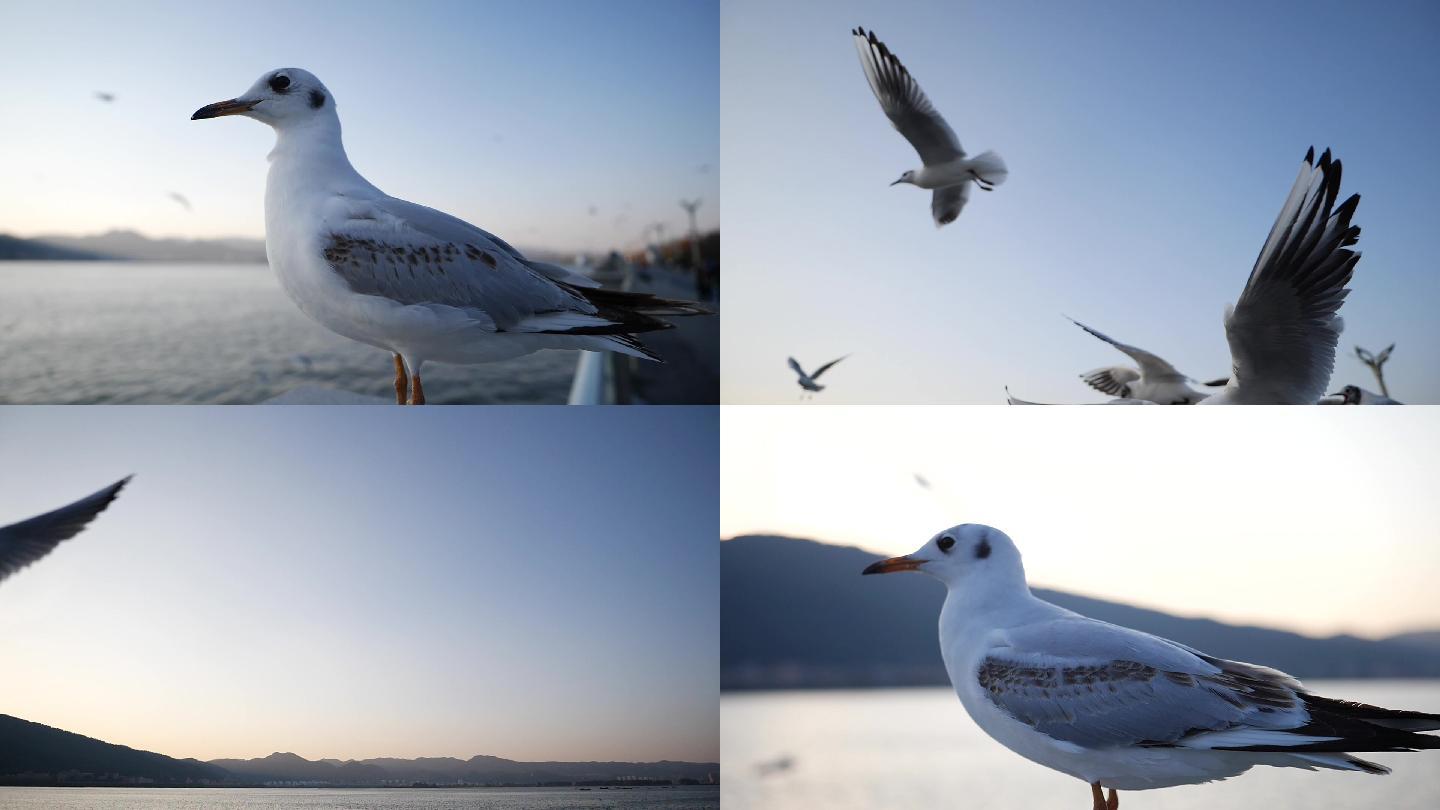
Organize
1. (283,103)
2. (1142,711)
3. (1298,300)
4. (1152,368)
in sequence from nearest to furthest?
(1142,711) → (283,103) → (1298,300) → (1152,368)

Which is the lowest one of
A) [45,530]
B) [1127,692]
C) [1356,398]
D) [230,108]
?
[1127,692]

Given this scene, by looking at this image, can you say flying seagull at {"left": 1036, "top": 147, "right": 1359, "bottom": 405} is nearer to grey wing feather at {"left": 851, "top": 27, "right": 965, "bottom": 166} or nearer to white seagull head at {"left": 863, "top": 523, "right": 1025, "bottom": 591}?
grey wing feather at {"left": 851, "top": 27, "right": 965, "bottom": 166}

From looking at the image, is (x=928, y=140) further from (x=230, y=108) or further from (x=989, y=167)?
(x=230, y=108)

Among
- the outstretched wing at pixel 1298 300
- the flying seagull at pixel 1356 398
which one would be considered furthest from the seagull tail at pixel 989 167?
the flying seagull at pixel 1356 398

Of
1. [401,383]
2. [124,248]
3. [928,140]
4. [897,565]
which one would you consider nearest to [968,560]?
→ [897,565]

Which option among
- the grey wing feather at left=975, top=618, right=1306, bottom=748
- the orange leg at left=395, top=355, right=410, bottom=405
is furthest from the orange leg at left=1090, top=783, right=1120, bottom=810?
the orange leg at left=395, top=355, right=410, bottom=405

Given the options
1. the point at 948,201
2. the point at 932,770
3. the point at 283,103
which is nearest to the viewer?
the point at 283,103

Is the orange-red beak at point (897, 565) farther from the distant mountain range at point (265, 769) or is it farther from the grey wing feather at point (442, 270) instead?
the distant mountain range at point (265, 769)
